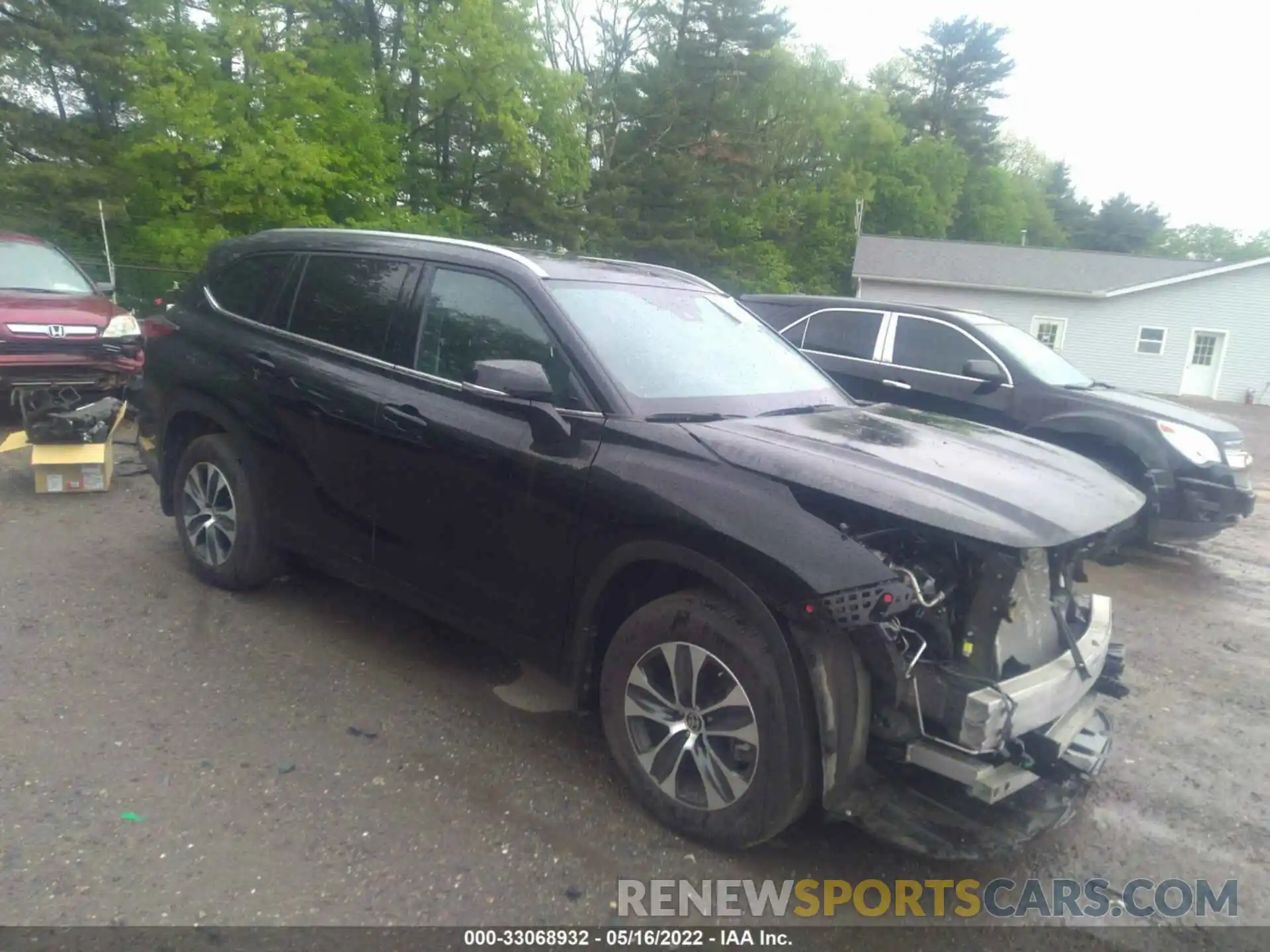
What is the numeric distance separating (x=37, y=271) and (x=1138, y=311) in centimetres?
2974

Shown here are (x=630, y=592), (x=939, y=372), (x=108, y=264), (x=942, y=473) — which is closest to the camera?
(x=942, y=473)

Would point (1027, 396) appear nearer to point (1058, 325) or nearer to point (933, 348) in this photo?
point (933, 348)

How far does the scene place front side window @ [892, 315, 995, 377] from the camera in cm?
793

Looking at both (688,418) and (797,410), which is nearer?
(688,418)

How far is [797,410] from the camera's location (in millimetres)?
3941

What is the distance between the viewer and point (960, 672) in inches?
111

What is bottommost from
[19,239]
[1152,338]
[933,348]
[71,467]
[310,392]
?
[71,467]

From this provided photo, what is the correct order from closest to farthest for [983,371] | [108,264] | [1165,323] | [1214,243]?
1. [983,371]
2. [108,264]
3. [1165,323]
4. [1214,243]

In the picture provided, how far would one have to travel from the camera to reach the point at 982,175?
57656mm

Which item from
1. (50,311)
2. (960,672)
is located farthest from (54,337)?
(960,672)

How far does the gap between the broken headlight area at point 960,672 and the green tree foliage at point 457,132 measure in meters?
12.5

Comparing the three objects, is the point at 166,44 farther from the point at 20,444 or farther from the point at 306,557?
the point at 306,557

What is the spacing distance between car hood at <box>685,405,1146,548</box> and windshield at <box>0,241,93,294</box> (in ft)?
29.4

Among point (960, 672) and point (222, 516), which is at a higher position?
point (960, 672)
